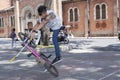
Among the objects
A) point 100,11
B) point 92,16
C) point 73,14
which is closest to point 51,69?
point 100,11

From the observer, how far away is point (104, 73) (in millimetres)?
7570

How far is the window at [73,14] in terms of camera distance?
138ft

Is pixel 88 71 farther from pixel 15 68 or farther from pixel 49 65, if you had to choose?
pixel 15 68

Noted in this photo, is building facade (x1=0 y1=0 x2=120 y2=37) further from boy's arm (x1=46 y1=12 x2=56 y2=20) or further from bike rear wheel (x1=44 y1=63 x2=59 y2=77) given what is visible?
bike rear wheel (x1=44 y1=63 x2=59 y2=77)

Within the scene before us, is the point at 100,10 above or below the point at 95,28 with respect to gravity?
above

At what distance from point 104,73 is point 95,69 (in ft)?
2.36

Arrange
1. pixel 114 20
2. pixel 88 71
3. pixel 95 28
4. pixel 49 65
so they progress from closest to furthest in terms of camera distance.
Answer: pixel 49 65 → pixel 88 71 → pixel 114 20 → pixel 95 28

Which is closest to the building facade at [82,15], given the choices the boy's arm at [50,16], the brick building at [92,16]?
the brick building at [92,16]

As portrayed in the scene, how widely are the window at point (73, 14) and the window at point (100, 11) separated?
3.48m

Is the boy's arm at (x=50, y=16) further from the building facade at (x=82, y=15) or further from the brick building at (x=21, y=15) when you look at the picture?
the brick building at (x=21, y=15)

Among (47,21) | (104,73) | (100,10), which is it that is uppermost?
(100,10)

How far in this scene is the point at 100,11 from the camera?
127ft

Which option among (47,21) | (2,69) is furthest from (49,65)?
(2,69)

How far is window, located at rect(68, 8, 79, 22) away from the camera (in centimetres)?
4194
